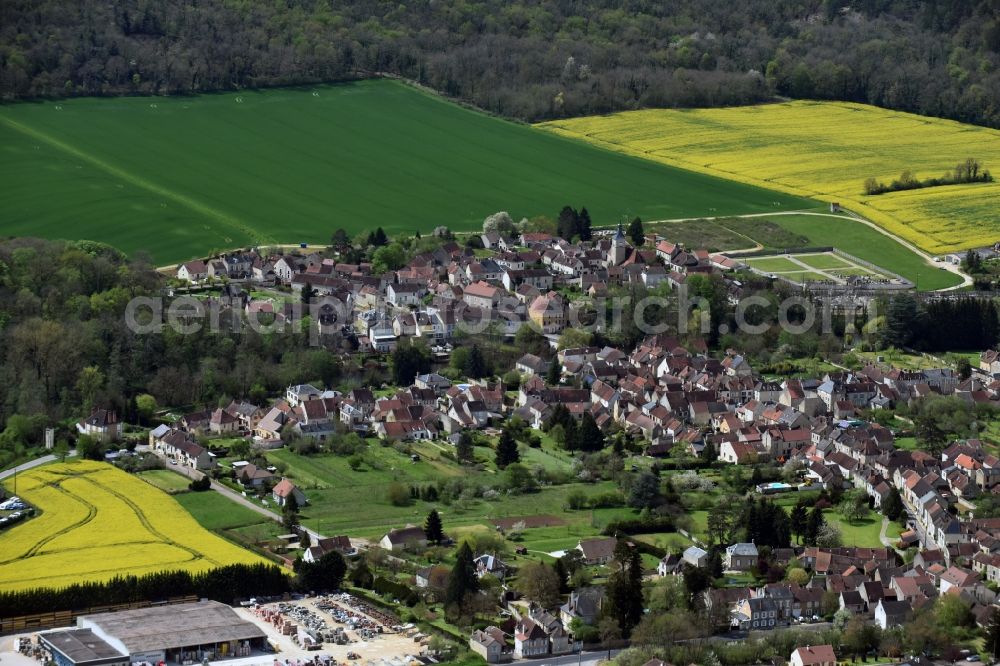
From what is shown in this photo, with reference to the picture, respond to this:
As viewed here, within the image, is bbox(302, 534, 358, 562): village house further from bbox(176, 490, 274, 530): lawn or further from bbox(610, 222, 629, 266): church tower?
bbox(610, 222, 629, 266): church tower

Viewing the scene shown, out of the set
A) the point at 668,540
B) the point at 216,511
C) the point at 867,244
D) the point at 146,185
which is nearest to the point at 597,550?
the point at 668,540

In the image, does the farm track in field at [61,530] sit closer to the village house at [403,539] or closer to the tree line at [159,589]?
the tree line at [159,589]

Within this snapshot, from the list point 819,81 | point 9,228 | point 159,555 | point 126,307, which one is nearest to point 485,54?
point 819,81

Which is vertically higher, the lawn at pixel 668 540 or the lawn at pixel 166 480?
the lawn at pixel 166 480

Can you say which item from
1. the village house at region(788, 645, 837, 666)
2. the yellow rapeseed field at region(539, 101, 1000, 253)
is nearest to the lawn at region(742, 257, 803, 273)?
the yellow rapeseed field at region(539, 101, 1000, 253)

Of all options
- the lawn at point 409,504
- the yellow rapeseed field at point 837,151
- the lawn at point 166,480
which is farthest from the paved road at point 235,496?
the yellow rapeseed field at point 837,151

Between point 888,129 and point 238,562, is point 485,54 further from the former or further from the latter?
point 238,562
